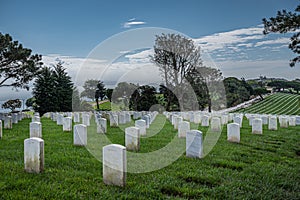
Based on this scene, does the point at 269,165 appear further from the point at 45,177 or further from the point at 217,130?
the point at 217,130

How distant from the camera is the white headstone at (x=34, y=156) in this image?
5.60m

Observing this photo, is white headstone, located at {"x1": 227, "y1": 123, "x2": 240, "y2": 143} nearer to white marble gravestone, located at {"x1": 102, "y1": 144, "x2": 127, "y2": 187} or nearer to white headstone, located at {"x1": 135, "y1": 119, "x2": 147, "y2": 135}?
white headstone, located at {"x1": 135, "y1": 119, "x2": 147, "y2": 135}

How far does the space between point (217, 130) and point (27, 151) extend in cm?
948

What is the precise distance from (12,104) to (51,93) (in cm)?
537

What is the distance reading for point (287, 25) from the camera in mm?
11109

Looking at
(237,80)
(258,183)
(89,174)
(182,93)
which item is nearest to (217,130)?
(258,183)

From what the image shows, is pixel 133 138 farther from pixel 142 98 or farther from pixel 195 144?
pixel 142 98

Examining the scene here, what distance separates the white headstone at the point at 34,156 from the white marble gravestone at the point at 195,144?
377 centimetres

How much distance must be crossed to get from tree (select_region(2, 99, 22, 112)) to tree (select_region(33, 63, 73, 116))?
298cm

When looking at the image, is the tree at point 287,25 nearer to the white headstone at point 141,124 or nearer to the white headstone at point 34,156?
the white headstone at point 141,124

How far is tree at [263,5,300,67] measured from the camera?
1098cm

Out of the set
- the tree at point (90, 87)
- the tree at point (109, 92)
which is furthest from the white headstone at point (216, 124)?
the tree at point (90, 87)

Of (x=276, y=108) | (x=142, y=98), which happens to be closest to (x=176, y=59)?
(x=142, y=98)

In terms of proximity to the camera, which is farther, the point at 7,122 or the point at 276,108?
the point at 276,108
